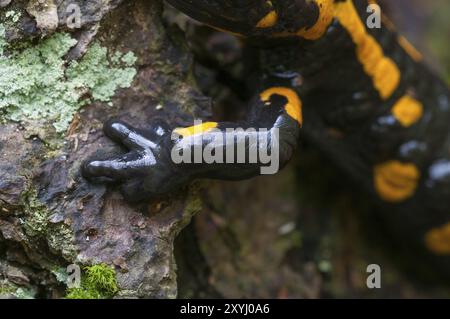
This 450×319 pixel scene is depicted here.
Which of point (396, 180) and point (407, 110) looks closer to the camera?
point (407, 110)

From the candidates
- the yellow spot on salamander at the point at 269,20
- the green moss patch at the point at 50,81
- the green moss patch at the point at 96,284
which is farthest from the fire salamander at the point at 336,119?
the green moss patch at the point at 96,284

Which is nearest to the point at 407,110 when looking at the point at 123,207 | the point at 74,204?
the point at 123,207

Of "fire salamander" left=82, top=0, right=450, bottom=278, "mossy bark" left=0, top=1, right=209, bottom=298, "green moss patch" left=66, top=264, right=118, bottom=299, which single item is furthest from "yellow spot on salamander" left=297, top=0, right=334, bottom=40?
"green moss patch" left=66, top=264, right=118, bottom=299

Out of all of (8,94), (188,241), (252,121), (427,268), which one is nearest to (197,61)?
(252,121)

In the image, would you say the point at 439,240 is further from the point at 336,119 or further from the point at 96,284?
the point at 96,284

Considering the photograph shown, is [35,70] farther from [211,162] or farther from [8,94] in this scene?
[211,162]
